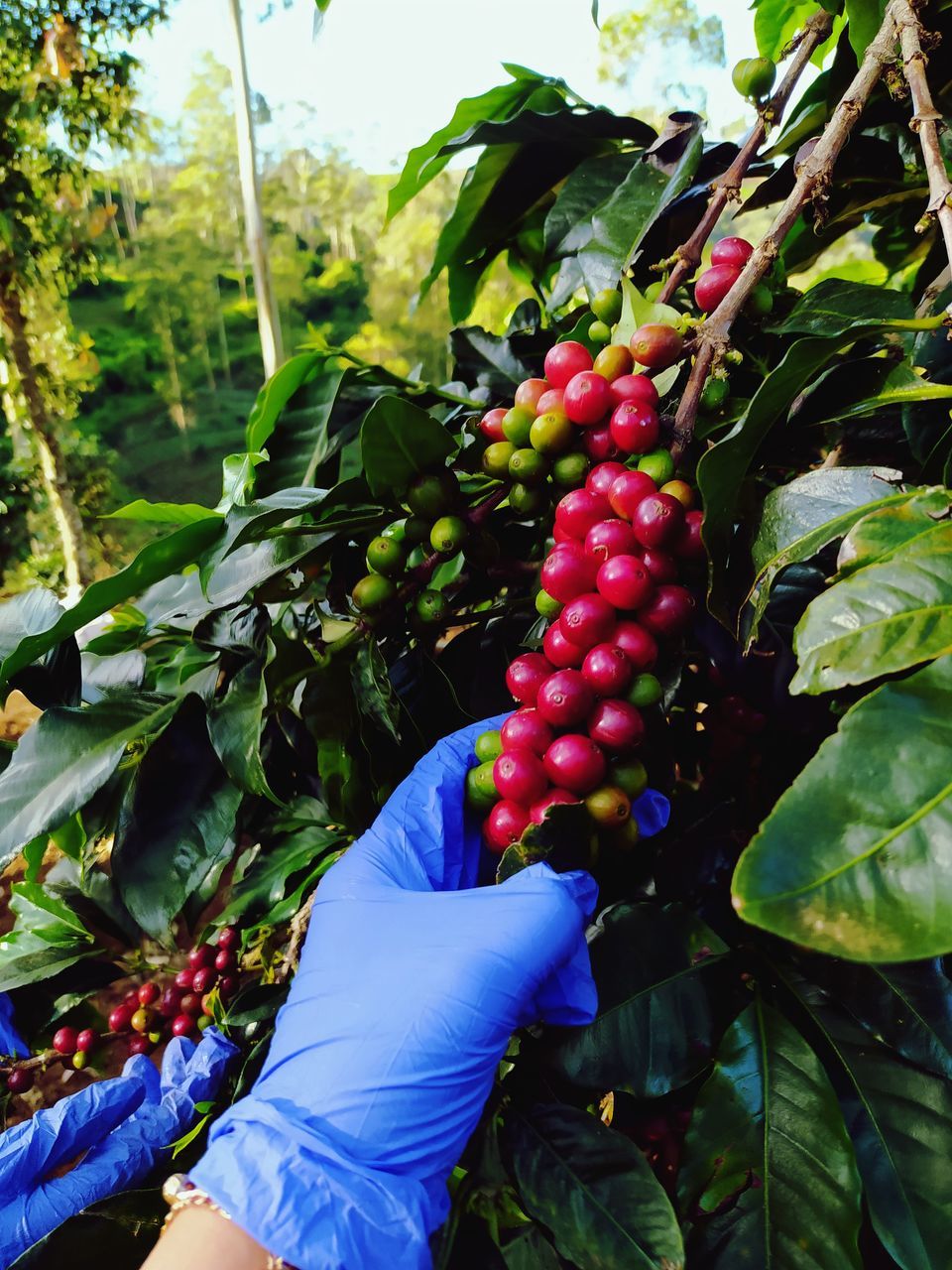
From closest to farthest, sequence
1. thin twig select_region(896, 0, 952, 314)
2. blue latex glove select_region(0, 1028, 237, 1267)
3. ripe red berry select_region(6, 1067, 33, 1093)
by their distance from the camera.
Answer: thin twig select_region(896, 0, 952, 314) → blue latex glove select_region(0, 1028, 237, 1267) → ripe red berry select_region(6, 1067, 33, 1093)

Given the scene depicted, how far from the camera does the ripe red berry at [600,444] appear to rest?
1.66ft

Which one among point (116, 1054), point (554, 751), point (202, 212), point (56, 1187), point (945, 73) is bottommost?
point (116, 1054)

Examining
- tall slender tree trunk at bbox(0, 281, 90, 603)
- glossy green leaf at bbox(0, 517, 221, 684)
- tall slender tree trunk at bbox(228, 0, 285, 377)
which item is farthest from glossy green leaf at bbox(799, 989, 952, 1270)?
tall slender tree trunk at bbox(228, 0, 285, 377)

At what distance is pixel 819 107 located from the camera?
67 cm

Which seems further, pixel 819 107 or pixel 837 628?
pixel 819 107

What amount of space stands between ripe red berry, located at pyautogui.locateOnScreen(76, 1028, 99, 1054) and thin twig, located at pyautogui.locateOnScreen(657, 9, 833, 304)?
836 mm

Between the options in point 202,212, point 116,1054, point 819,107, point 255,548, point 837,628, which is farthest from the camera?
point 202,212

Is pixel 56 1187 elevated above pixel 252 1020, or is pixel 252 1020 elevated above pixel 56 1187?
pixel 252 1020

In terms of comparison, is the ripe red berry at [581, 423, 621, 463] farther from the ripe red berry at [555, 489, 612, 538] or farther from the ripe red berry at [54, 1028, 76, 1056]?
the ripe red berry at [54, 1028, 76, 1056]

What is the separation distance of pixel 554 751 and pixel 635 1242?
275 millimetres

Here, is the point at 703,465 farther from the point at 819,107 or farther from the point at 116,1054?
the point at 116,1054

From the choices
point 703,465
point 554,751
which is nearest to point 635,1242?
point 554,751

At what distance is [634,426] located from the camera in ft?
1.55

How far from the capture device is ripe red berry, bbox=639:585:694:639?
0.47 m
